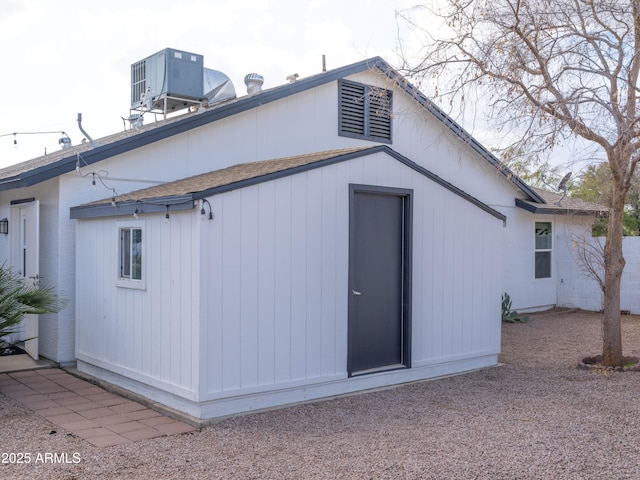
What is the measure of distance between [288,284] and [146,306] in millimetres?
1571

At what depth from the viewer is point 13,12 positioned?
Result: 35.7 feet

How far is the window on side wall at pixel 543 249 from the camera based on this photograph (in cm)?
1547

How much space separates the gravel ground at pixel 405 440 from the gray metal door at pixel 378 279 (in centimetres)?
49

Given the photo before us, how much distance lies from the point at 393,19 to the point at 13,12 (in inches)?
262

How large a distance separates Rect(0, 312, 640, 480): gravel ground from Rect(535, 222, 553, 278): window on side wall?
7.71 metres

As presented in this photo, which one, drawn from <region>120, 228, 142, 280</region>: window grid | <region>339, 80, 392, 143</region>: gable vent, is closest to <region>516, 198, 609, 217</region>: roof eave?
<region>339, 80, 392, 143</region>: gable vent

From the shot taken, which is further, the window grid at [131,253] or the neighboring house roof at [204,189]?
the window grid at [131,253]

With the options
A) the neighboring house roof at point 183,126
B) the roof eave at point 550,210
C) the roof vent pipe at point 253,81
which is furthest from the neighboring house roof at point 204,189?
the roof eave at point 550,210

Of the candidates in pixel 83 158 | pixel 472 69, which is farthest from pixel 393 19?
pixel 83 158

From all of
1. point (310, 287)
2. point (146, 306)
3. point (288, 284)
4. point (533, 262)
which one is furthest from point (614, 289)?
point (533, 262)

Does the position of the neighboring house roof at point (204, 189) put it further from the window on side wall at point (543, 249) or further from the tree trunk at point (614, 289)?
the window on side wall at point (543, 249)

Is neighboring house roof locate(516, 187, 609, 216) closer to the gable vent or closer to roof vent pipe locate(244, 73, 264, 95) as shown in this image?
the gable vent

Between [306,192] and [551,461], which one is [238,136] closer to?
[306,192]

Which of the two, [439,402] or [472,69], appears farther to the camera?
[472,69]
